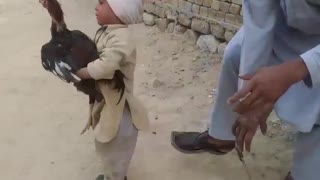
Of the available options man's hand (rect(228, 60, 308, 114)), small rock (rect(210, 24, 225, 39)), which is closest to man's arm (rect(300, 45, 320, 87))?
man's hand (rect(228, 60, 308, 114))

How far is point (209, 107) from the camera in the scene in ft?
9.49

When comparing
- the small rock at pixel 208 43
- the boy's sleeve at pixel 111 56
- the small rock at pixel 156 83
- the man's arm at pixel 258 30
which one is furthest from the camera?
the small rock at pixel 208 43

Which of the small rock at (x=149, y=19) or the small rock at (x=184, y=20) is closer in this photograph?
the small rock at (x=184, y=20)

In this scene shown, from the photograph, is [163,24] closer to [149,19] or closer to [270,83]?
[149,19]

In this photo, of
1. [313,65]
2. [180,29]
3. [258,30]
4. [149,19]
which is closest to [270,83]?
[313,65]

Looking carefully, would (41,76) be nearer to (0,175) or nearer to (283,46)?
(0,175)

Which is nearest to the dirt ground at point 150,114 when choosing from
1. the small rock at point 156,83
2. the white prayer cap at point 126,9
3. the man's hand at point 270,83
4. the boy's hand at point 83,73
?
the small rock at point 156,83

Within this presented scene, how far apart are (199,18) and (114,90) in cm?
148

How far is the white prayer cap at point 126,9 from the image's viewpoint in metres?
1.97

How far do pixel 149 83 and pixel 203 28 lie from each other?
0.56 m

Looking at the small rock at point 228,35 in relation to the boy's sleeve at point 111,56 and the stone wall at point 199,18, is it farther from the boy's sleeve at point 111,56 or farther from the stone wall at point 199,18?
the boy's sleeve at point 111,56

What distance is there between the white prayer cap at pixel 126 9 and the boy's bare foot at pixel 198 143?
2.17 ft

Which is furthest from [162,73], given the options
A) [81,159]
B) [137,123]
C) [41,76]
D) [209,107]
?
[137,123]

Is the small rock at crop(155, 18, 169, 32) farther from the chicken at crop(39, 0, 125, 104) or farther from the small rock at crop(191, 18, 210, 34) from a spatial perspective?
the chicken at crop(39, 0, 125, 104)
